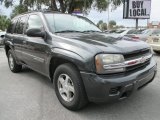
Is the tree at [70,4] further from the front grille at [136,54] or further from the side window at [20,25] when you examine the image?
the front grille at [136,54]

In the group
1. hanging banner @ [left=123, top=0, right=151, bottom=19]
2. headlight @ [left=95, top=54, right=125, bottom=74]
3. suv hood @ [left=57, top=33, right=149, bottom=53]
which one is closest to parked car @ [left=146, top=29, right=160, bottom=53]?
suv hood @ [left=57, top=33, right=149, bottom=53]

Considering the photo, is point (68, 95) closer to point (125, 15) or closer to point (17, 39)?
point (17, 39)

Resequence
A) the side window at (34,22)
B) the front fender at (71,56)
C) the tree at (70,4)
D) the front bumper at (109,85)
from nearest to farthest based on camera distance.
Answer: the front bumper at (109,85) < the front fender at (71,56) < the side window at (34,22) < the tree at (70,4)

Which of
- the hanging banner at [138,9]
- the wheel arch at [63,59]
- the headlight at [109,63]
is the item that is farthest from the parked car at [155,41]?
the hanging banner at [138,9]

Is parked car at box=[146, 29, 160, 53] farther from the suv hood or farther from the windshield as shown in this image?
the suv hood

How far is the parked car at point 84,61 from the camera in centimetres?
343

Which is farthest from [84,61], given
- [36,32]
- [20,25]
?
[20,25]

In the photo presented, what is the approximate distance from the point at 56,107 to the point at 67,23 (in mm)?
1849

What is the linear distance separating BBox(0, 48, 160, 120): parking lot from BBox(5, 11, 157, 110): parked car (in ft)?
0.78

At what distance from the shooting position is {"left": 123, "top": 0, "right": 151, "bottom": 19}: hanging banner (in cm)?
1814

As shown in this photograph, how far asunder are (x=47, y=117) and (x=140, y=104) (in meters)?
1.71

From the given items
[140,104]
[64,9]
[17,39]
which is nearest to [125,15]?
[64,9]

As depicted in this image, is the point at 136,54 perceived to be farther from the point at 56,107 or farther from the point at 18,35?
the point at 18,35

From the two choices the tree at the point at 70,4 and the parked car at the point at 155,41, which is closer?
the parked car at the point at 155,41
